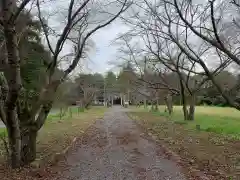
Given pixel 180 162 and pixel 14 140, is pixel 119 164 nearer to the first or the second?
pixel 180 162

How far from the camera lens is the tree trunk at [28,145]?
9.11m

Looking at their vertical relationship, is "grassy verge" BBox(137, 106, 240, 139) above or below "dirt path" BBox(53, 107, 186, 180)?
above

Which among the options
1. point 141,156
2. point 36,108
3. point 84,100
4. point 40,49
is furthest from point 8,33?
point 84,100

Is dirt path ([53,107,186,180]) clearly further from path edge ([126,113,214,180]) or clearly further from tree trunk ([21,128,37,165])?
tree trunk ([21,128,37,165])

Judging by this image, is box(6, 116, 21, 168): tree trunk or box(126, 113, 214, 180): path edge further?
box(6, 116, 21, 168): tree trunk

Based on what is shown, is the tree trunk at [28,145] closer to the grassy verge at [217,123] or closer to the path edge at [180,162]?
the path edge at [180,162]

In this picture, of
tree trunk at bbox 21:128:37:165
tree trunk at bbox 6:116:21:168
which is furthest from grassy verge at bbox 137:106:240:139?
tree trunk at bbox 6:116:21:168

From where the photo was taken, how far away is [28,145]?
923 cm

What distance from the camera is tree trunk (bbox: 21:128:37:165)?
911 centimetres

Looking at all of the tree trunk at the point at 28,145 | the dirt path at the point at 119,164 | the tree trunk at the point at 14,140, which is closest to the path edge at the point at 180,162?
the dirt path at the point at 119,164

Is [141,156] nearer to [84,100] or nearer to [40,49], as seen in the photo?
[40,49]

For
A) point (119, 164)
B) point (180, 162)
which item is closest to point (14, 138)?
point (119, 164)

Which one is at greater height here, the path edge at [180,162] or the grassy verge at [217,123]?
the grassy verge at [217,123]

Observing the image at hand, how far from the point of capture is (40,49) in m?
16.6
